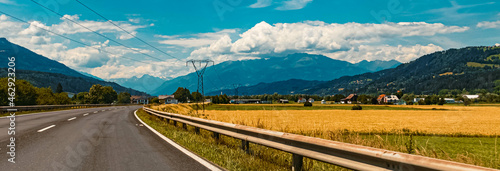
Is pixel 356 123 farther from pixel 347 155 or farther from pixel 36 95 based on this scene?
pixel 36 95

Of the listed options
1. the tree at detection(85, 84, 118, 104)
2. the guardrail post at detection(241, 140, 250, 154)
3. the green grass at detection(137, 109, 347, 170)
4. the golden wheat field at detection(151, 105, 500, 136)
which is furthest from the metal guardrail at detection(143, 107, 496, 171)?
the tree at detection(85, 84, 118, 104)

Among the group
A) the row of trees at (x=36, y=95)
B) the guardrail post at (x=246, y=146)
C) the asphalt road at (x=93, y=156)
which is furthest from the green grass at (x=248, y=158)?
the row of trees at (x=36, y=95)

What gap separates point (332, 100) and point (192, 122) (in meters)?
183

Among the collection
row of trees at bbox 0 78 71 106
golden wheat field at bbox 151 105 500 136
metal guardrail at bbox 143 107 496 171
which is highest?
row of trees at bbox 0 78 71 106

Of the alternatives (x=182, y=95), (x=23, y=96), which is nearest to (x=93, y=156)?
(x=23, y=96)

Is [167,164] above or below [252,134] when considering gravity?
below

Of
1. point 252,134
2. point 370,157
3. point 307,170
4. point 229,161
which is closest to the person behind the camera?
point 370,157

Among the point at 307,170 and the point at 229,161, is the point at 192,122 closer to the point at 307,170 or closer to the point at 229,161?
the point at 229,161

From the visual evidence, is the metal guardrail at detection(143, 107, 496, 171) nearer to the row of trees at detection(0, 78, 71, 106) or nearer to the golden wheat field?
the golden wheat field

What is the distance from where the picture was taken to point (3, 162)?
6.34 meters

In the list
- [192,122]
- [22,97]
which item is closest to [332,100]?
[22,97]

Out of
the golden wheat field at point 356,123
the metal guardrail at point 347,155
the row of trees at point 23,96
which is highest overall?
the row of trees at point 23,96

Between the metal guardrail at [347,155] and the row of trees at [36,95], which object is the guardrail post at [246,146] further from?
the row of trees at [36,95]

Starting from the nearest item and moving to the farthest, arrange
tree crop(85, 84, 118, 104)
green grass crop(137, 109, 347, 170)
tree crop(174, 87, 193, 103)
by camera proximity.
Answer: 1. green grass crop(137, 109, 347, 170)
2. tree crop(85, 84, 118, 104)
3. tree crop(174, 87, 193, 103)
